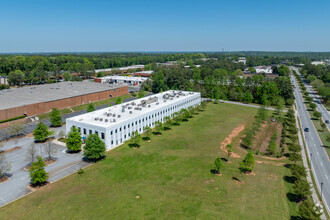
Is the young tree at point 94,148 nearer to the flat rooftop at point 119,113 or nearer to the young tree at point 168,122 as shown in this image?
the flat rooftop at point 119,113

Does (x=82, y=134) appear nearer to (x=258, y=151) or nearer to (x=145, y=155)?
(x=145, y=155)

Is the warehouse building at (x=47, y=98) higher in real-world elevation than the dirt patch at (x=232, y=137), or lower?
higher

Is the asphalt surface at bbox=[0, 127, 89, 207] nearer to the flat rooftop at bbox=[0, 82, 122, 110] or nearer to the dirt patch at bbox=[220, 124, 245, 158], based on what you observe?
the flat rooftop at bbox=[0, 82, 122, 110]

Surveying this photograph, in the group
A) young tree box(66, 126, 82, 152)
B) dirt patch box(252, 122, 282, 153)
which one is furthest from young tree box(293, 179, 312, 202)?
young tree box(66, 126, 82, 152)

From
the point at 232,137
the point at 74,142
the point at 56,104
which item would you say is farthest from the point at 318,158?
the point at 56,104

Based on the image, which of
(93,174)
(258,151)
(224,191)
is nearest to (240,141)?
(258,151)

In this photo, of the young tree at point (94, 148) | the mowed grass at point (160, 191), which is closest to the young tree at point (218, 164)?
the mowed grass at point (160, 191)
